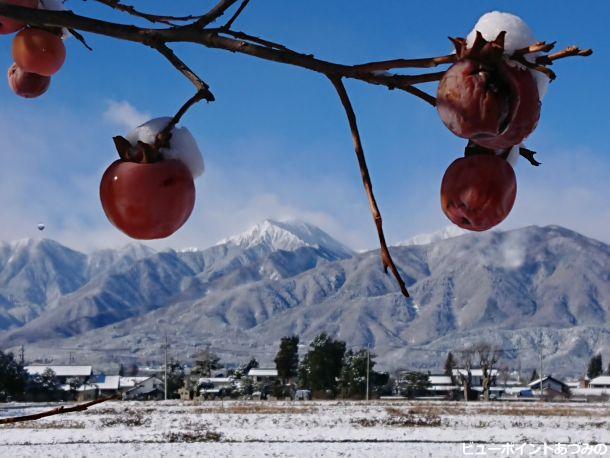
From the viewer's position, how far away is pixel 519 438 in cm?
1579

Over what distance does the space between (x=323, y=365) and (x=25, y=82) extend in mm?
44262

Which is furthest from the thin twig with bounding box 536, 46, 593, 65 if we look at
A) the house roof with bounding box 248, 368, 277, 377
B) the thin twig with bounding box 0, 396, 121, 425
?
the house roof with bounding box 248, 368, 277, 377

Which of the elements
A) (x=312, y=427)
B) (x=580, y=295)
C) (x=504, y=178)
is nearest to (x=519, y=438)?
(x=312, y=427)

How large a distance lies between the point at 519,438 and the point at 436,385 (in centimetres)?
5372

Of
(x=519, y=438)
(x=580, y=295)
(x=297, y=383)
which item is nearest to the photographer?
(x=519, y=438)

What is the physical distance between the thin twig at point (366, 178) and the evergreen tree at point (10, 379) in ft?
134

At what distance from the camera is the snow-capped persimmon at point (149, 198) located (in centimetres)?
69

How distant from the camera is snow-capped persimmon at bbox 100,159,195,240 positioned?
689mm

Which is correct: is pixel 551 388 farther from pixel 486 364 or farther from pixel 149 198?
pixel 149 198

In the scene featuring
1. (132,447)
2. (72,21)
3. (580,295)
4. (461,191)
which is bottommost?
(132,447)

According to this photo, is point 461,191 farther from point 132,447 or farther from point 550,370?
point 550,370

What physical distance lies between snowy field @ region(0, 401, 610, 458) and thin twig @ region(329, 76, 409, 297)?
13.2m

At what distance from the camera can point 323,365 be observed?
1762 inches

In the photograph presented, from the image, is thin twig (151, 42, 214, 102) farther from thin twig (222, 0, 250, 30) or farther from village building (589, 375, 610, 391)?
village building (589, 375, 610, 391)
